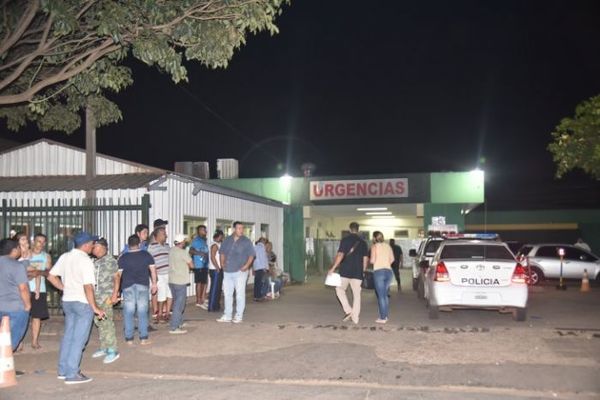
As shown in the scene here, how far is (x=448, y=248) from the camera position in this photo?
12.6m

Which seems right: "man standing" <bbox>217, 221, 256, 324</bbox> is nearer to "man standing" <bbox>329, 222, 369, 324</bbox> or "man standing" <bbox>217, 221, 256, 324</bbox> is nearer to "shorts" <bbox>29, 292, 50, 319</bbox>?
"man standing" <bbox>329, 222, 369, 324</bbox>

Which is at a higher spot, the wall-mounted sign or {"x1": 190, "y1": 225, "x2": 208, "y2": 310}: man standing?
the wall-mounted sign

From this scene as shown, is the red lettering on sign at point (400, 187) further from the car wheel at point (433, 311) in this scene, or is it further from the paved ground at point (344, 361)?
the car wheel at point (433, 311)

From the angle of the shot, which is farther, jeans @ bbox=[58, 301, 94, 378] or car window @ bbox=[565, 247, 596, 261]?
car window @ bbox=[565, 247, 596, 261]

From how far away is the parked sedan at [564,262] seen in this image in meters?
21.9

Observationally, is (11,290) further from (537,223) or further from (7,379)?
(537,223)

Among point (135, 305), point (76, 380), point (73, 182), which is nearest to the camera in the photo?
point (76, 380)

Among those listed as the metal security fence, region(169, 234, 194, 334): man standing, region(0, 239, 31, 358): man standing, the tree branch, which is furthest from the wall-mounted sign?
region(0, 239, 31, 358): man standing

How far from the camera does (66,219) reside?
43.2 ft

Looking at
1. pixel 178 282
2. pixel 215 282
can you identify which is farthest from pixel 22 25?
pixel 215 282

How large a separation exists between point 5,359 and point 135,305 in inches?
117

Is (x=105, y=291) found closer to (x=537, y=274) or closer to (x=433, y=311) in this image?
(x=433, y=311)

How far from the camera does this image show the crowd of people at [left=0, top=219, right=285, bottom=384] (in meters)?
7.57

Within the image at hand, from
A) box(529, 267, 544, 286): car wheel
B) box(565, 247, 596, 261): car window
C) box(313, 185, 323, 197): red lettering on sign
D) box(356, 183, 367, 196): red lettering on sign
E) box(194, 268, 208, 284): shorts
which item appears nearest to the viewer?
box(194, 268, 208, 284): shorts
